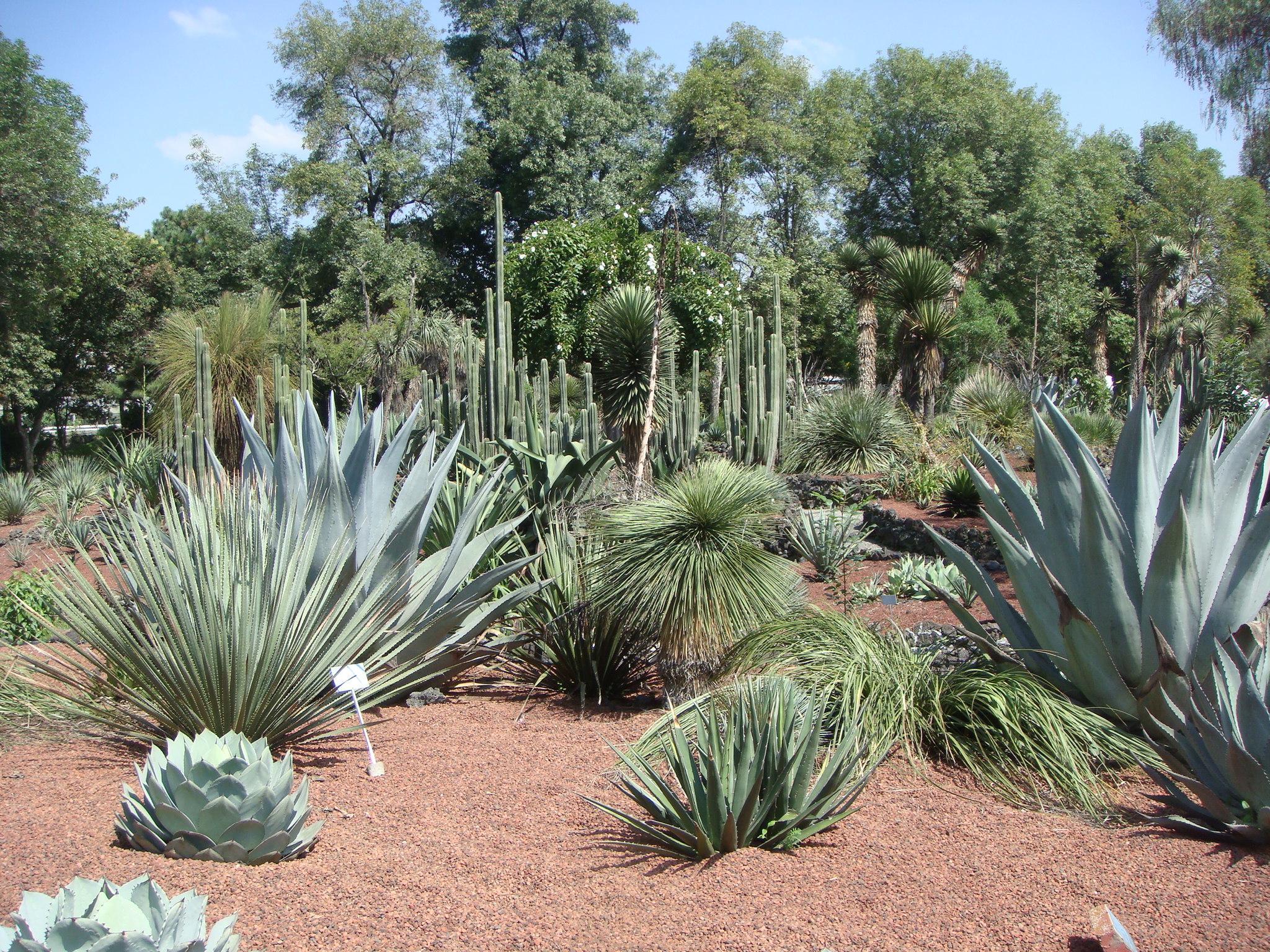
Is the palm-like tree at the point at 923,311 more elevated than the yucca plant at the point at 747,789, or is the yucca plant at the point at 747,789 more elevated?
the palm-like tree at the point at 923,311

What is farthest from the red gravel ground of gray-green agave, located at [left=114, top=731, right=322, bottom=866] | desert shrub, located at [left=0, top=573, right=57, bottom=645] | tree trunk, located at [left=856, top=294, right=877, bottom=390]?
tree trunk, located at [left=856, top=294, right=877, bottom=390]

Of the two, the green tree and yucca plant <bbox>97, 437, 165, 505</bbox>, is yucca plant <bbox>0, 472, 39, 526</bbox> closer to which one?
yucca plant <bbox>97, 437, 165, 505</bbox>

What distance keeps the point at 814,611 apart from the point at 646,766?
2173mm

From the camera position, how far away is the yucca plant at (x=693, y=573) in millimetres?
5445

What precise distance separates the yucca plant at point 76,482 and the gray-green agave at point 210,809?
568 inches

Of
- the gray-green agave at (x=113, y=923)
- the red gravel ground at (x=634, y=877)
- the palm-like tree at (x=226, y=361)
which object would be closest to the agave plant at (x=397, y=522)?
the red gravel ground at (x=634, y=877)

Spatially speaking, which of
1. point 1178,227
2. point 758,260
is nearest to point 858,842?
point 758,260

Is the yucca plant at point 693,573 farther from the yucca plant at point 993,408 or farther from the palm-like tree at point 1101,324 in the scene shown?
the palm-like tree at point 1101,324

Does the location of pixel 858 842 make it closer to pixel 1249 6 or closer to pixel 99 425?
pixel 1249 6

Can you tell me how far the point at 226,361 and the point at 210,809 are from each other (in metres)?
12.8

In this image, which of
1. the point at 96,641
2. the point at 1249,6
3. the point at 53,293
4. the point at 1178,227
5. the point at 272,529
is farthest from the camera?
the point at 1178,227

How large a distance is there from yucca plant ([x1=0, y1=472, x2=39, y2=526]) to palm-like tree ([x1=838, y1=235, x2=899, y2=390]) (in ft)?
56.6

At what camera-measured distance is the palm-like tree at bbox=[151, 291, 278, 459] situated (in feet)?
47.5

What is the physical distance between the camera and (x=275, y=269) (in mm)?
28969
